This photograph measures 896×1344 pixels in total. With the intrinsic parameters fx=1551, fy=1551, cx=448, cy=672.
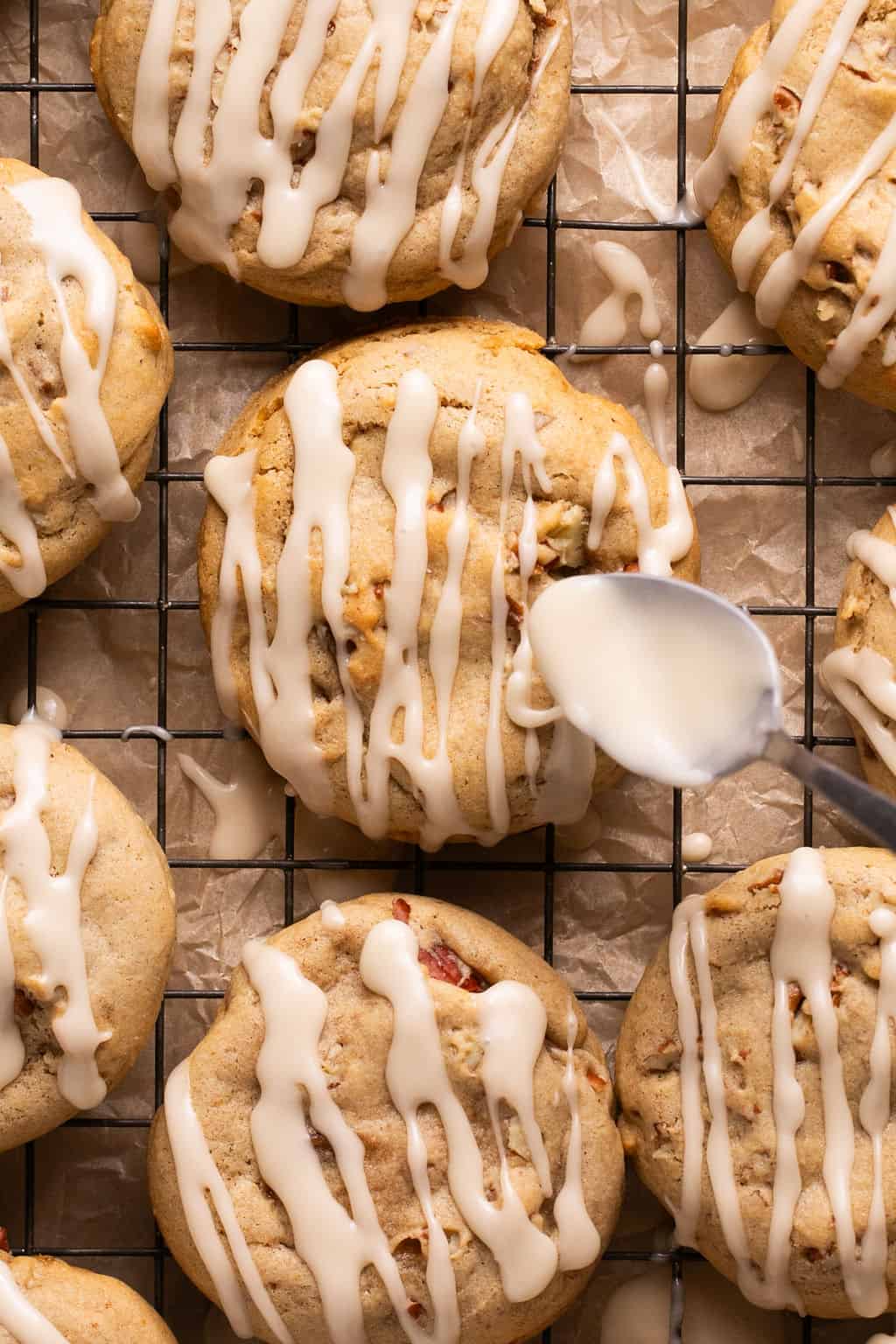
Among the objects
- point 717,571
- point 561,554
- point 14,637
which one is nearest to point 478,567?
point 561,554

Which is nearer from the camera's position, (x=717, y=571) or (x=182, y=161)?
(x=182, y=161)

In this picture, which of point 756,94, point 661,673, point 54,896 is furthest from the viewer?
point 756,94

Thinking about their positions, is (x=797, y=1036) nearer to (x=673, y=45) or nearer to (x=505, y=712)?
(x=505, y=712)

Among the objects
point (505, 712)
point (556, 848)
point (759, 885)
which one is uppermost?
point (505, 712)

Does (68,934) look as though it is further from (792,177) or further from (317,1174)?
(792,177)

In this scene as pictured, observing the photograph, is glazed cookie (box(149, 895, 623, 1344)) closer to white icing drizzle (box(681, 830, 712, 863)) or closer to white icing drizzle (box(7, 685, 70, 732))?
white icing drizzle (box(681, 830, 712, 863))

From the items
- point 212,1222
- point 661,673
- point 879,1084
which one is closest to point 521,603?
point 661,673
